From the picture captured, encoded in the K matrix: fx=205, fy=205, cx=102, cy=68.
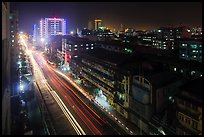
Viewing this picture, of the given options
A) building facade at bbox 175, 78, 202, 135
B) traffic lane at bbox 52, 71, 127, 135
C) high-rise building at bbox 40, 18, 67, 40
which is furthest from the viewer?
high-rise building at bbox 40, 18, 67, 40

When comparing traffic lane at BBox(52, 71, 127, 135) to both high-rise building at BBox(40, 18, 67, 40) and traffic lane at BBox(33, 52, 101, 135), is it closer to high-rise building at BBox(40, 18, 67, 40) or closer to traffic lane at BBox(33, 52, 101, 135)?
traffic lane at BBox(33, 52, 101, 135)

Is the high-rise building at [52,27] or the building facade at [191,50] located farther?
the high-rise building at [52,27]

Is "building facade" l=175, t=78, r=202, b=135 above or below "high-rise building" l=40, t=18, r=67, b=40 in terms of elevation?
below

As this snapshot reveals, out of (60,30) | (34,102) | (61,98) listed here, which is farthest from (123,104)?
(60,30)

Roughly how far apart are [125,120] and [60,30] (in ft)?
220

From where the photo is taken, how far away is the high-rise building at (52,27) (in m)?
76.1

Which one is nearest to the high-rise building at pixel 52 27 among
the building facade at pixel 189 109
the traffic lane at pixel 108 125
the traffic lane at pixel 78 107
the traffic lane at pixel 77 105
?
the traffic lane at pixel 77 105

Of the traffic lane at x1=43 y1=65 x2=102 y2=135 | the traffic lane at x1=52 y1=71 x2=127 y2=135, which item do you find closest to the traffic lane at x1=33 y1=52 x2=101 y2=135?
the traffic lane at x1=43 y1=65 x2=102 y2=135

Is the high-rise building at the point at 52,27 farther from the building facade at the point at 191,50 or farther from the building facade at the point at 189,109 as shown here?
the building facade at the point at 189,109

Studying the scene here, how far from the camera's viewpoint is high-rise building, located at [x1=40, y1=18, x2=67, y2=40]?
250 ft

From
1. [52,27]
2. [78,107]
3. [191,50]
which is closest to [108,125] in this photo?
[78,107]

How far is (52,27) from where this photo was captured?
77.2m

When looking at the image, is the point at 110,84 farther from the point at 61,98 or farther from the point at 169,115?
the point at 169,115

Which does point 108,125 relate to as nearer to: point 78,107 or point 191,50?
point 78,107
